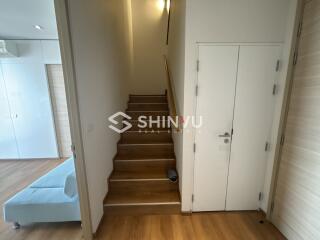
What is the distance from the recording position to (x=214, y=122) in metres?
1.81

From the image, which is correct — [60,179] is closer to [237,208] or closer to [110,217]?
[110,217]

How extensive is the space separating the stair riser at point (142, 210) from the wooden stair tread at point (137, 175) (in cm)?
37

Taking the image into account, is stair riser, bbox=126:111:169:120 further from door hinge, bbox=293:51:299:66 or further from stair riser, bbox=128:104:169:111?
door hinge, bbox=293:51:299:66

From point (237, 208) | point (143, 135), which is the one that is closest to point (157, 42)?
point (143, 135)

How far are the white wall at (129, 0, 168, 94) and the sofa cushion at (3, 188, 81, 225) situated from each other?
290cm

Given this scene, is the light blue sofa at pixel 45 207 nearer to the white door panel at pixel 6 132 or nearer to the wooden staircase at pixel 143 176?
the wooden staircase at pixel 143 176

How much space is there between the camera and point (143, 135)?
9.41 ft

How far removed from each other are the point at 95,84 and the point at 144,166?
4.54ft

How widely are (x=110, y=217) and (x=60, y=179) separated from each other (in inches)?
35.1

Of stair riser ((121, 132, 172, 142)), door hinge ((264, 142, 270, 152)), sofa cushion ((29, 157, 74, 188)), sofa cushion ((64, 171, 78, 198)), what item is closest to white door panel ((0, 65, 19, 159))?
sofa cushion ((29, 157, 74, 188))

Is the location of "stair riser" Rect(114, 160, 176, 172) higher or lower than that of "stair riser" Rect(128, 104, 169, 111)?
lower

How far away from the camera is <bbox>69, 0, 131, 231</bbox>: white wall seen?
1.45m

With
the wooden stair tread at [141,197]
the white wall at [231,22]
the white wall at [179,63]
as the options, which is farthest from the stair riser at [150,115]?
the white wall at [231,22]

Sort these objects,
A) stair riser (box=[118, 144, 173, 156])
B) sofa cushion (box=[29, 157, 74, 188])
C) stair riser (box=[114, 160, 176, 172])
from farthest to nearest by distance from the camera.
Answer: stair riser (box=[118, 144, 173, 156]) → stair riser (box=[114, 160, 176, 172]) → sofa cushion (box=[29, 157, 74, 188])
